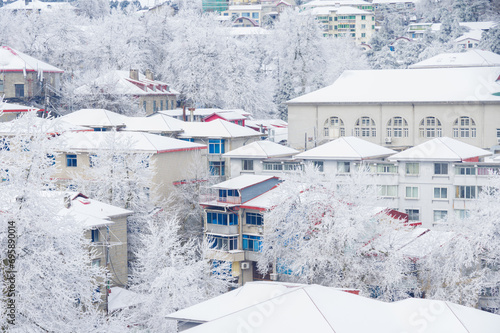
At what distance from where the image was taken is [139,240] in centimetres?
3234

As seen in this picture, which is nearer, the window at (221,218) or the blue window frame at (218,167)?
the window at (221,218)

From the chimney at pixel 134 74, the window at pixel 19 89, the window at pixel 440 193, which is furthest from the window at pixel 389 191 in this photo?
the window at pixel 19 89

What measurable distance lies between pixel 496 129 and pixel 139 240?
23457mm

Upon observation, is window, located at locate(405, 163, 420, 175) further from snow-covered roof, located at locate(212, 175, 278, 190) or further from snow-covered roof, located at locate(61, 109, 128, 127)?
snow-covered roof, located at locate(61, 109, 128, 127)

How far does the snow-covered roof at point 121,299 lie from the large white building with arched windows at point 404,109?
69.2 feet

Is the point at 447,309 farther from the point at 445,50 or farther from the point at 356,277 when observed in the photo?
the point at 445,50

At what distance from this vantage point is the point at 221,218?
3541cm

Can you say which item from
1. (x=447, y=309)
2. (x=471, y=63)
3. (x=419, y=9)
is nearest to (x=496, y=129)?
(x=471, y=63)

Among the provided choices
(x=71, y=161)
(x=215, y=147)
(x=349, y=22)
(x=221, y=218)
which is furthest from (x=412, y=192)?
(x=349, y=22)

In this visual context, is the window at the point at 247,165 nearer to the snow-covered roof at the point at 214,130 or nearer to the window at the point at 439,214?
the snow-covered roof at the point at 214,130

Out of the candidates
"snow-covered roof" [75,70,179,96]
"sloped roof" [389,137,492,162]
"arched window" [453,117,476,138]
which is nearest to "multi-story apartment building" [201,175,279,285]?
"sloped roof" [389,137,492,162]

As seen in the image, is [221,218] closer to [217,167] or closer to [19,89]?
[217,167]

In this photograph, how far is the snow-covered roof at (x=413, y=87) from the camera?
47.2 meters

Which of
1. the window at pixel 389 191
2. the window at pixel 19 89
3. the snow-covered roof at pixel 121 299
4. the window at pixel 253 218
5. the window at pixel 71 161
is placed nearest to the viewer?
the snow-covered roof at pixel 121 299
